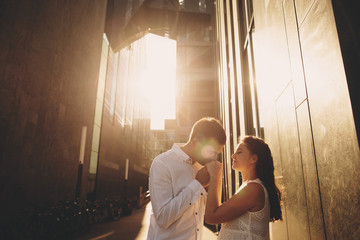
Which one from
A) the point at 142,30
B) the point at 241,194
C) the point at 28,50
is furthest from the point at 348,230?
the point at 142,30

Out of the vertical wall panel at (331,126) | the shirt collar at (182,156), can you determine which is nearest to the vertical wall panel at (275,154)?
the vertical wall panel at (331,126)

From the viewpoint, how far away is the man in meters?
1.86

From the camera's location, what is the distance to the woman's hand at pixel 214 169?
2.07m

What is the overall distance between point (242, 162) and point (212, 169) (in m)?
0.53

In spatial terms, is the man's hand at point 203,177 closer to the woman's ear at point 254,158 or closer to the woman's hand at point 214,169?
the woman's hand at point 214,169

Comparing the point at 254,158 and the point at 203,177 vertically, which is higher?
the point at 254,158

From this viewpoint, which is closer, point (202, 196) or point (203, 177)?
point (202, 196)

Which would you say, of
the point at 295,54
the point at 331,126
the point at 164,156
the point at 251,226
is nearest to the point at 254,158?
the point at 251,226

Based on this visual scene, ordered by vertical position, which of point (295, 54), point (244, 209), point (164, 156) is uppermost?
point (295, 54)

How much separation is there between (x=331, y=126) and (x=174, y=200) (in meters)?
1.42

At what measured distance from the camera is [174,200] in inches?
73.4

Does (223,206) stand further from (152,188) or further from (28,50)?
(28,50)

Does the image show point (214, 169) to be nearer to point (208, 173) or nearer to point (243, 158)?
point (208, 173)

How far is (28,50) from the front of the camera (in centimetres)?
709
